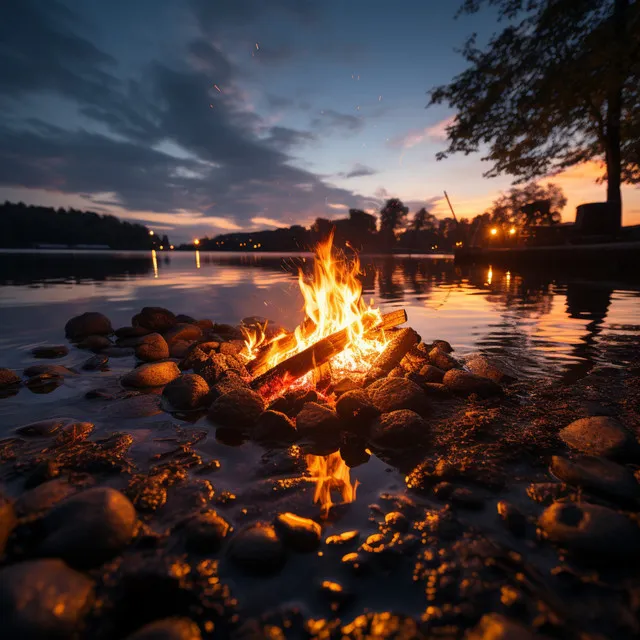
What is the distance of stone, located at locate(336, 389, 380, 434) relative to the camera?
3820 millimetres

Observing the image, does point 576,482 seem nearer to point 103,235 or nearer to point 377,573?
point 377,573

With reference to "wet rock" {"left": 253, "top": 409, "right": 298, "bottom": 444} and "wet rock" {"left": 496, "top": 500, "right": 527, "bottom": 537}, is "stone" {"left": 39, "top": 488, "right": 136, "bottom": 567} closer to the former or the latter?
"wet rock" {"left": 253, "top": 409, "right": 298, "bottom": 444}

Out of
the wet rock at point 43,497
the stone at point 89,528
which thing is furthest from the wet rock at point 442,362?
the wet rock at point 43,497

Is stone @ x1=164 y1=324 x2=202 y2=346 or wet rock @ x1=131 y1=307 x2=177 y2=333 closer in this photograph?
stone @ x1=164 y1=324 x2=202 y2=346

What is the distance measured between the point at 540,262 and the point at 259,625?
1040 inches

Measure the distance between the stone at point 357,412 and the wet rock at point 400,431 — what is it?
0.18 m

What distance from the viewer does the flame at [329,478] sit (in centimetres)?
266

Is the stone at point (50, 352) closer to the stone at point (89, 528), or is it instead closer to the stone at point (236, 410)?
the stone at point (236, 410)

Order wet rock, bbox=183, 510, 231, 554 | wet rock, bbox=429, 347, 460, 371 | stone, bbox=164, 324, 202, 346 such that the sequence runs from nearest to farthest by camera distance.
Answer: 1. wet rock, bbox=183, 510, 231, 554
2. wet rock, bbox=429, 347, 460, 371
3. stone, bbox=164, 324, 202, 346

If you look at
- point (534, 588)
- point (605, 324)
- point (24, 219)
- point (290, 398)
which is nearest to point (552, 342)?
point (605, 324)

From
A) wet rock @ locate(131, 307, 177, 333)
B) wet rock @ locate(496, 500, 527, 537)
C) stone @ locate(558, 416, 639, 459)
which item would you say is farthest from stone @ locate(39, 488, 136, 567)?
wet rock @ locate(131, 307, 177, 333)

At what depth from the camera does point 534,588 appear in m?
1.79

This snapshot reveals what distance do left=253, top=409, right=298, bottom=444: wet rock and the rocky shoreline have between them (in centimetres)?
1

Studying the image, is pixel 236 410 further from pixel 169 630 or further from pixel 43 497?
pixel 169 630
